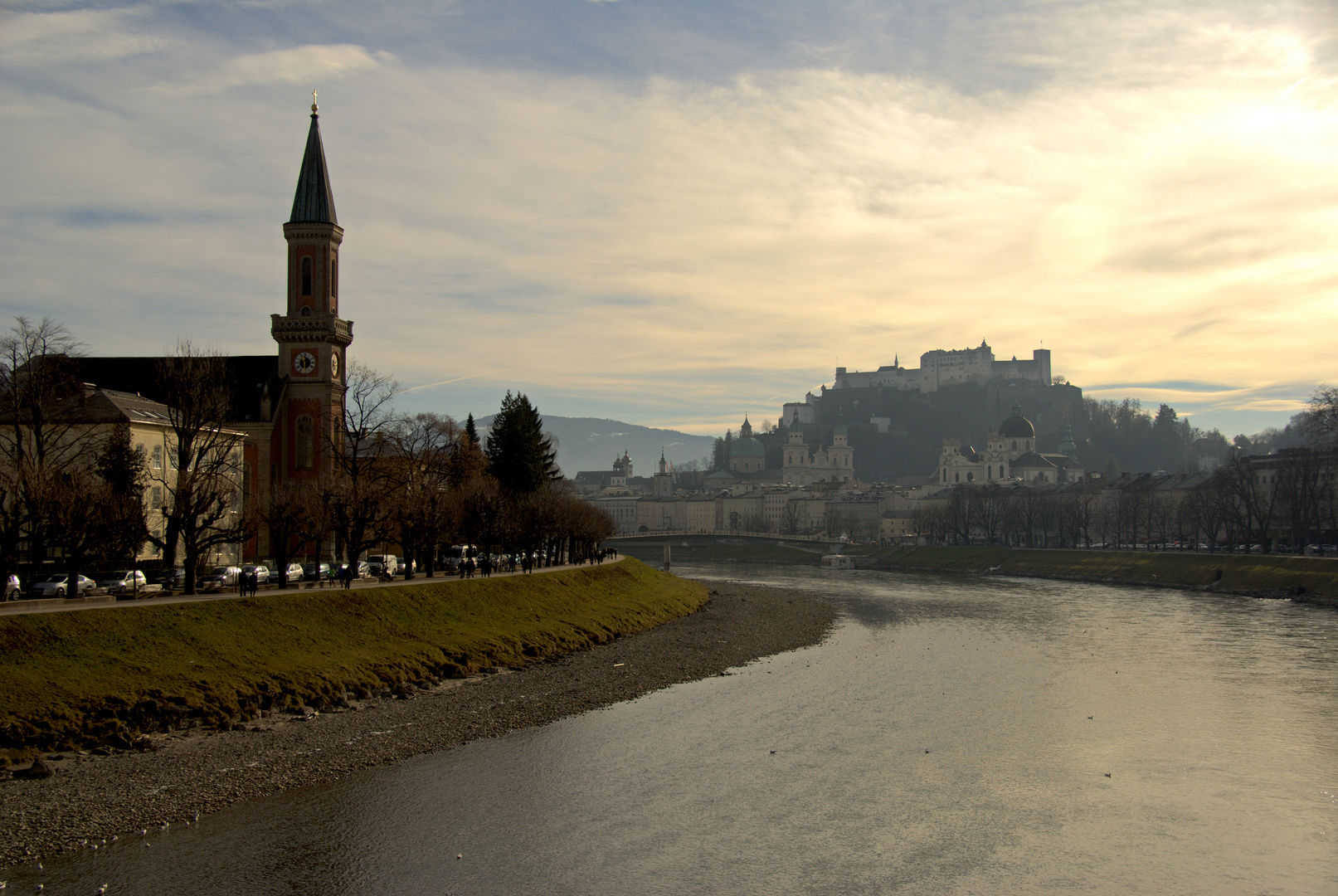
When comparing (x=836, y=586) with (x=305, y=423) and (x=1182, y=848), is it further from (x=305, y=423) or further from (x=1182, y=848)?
(x=1182, y=848)

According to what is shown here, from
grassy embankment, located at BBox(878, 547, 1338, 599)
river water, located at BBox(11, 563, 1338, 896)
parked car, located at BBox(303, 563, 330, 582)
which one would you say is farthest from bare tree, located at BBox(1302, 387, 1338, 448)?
parked car, located at BBox(303, 563, 330, 582)

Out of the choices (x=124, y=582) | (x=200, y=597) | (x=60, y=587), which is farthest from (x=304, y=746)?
(x=60, y=587)

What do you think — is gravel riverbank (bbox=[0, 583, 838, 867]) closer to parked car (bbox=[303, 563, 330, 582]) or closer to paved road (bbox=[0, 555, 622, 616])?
paved road (bbox=[0, 555, 622, 616])

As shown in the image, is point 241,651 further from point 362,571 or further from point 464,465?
point 464,465

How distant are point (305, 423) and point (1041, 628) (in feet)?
135

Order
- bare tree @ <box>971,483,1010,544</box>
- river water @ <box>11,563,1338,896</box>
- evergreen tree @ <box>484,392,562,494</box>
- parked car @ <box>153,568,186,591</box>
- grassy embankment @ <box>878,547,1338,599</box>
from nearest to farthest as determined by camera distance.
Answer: river water @ <box>11,563,1338,896</box> → parked car @ <box>153,568,186,591</box> → grassy embankment @ <box>878,547,1338,599</box> → evergreen tree @ <box>484,392,562,494</box> → bare tree @ <box>971,483,1010,544</box>

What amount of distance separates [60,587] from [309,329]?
2700 centimetres

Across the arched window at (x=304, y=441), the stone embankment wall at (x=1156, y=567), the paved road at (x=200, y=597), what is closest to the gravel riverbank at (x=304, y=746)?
the paved road at (x=200, y=597)

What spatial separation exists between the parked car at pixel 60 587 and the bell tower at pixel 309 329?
23380 millimetres

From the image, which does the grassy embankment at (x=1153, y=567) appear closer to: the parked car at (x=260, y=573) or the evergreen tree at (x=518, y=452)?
the evergreen tree at (x=518, y=452)

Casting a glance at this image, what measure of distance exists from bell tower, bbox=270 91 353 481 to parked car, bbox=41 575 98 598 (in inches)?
920

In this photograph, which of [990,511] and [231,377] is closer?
[231,377]

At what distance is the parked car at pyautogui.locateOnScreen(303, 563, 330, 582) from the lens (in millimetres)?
45719

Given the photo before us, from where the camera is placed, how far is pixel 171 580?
131ft
